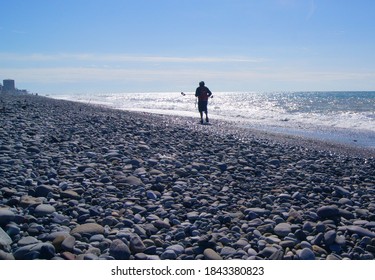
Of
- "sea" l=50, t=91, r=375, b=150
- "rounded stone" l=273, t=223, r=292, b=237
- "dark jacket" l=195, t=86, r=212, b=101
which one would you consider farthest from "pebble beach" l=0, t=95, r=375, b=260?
"dark jacket" l=195, t=86, r=212, b=101

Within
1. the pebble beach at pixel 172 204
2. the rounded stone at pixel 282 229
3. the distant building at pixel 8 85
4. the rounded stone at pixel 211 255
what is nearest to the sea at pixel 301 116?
the pebble beach at pixel 172 204

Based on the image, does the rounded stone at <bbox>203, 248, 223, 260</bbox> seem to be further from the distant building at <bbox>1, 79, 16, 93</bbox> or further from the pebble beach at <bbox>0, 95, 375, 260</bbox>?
the distant building at <bbox>1, 79, 16, 93</bbox>

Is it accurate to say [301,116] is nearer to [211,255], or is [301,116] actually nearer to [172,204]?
[172,204]

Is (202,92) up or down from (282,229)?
up

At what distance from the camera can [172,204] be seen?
4.98m

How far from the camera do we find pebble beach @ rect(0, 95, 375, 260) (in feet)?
12.1

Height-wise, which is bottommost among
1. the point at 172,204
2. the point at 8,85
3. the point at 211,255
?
the point at 211,255

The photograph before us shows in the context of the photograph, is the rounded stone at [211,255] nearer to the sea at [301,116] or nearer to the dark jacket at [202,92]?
the sea at [301,116]

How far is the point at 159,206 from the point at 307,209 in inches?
86.3

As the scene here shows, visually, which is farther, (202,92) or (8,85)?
(8,85)

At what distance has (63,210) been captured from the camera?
4469 mm

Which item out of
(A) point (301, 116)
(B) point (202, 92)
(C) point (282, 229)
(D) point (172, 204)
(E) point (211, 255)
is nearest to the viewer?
(E) point (211, 255)

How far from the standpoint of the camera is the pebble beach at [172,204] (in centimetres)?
367

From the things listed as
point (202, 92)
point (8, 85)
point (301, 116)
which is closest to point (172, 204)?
point (202, 92)
